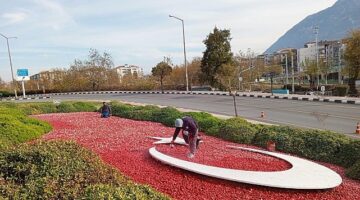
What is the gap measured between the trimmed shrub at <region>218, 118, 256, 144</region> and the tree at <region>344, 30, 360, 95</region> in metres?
26.4

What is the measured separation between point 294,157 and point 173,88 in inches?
1751

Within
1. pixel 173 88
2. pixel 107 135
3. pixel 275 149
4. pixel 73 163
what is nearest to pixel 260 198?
pixel 73 163

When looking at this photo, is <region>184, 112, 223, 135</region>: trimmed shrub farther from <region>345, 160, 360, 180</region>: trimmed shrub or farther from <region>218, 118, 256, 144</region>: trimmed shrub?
<region>345, 160, 360, 180</region>: trimmed shrub

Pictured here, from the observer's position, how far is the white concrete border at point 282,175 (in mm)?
7606

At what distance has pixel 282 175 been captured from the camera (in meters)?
8.28

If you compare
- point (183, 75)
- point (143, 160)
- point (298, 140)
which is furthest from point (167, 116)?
point (183, 75)

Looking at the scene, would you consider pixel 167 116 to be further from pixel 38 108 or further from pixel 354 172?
pixel 38 108

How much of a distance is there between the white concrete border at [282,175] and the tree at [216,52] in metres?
37.4

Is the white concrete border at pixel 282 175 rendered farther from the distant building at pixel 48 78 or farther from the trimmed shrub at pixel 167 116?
the distant building at pixel 48 78

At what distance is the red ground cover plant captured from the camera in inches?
287

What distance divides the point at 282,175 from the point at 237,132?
449 centimetres

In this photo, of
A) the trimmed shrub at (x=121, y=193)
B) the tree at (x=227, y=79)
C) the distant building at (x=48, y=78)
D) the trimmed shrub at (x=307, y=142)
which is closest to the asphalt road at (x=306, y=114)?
the tree at (x=227, y=79)

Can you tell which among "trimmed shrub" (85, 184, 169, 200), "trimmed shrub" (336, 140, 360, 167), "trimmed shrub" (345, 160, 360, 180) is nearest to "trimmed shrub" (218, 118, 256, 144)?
"trimmed shrub" (336, 140, 360, 167)

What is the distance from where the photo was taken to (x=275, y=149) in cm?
1142
